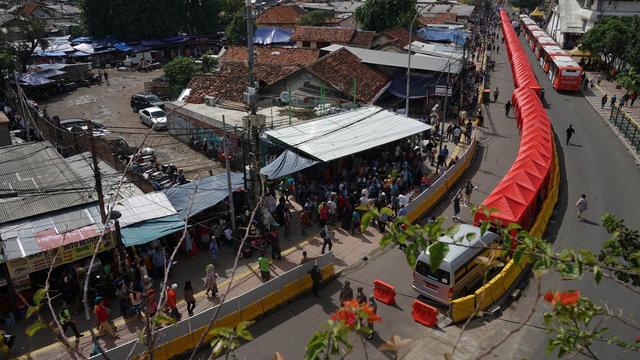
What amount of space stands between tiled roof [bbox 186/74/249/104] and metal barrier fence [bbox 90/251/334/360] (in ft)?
49.8

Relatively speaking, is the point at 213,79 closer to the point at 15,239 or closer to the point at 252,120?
the point at 252,120

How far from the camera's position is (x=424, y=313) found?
43.0ft

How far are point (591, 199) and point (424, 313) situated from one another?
11.9 m

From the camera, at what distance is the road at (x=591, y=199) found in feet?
41.5

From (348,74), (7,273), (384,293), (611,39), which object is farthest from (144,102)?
(611,39)

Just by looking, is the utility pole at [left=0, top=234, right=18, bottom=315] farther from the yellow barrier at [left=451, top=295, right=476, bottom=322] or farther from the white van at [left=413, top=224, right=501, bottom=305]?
the yellow barrier at [left=451, top=295, right=476, bottom=322]

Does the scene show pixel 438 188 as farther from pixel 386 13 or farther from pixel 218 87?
pixel 386 13

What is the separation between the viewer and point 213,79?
2900 centimetres

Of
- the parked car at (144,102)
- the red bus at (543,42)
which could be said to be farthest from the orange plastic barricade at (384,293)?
the red bus at (543,42)

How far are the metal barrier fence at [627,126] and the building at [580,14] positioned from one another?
30.8m

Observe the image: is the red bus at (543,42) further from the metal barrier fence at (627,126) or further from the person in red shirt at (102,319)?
the person in red shirt at (102,319)

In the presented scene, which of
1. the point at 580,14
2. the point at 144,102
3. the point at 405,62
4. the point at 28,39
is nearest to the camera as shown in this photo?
the point at 405,62

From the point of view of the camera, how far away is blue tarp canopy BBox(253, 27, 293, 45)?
5030cm

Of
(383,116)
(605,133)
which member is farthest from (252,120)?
(605,133)
